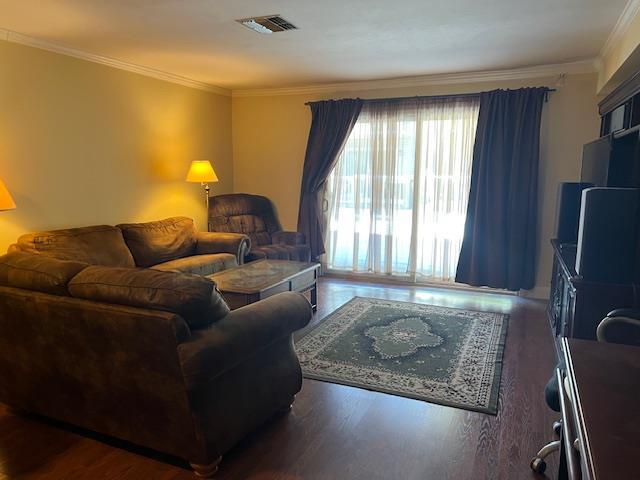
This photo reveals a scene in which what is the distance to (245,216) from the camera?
5746 millimetres

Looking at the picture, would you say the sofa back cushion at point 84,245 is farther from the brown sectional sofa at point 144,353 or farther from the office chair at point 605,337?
the office chair at point 605,337

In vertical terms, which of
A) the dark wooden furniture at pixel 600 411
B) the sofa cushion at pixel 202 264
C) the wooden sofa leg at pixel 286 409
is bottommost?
the wooden sofa leg at pixel 286 409

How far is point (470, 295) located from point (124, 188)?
3.82m

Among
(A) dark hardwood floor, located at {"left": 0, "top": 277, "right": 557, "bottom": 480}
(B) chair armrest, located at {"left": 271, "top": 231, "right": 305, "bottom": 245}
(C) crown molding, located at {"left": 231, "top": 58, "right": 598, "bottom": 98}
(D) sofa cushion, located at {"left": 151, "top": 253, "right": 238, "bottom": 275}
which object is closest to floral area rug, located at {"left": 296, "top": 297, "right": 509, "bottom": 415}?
(A) dark hardwood floor, located at {"left": 0, "top": 277, "right": 557, "bottom": 480}

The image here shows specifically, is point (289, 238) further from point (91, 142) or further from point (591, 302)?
point (591, 302)

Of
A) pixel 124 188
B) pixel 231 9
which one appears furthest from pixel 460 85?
pixel 124 188

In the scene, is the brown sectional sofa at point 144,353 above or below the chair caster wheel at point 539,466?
above

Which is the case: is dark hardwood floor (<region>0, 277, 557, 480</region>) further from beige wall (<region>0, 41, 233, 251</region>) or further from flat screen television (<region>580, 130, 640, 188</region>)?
beige wall (<region>0, 41, 233, 251</region>)

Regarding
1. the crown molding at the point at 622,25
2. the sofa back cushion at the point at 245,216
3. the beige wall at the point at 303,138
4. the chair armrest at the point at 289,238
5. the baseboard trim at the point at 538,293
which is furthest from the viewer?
the sofa back cushion at the point at 245,216

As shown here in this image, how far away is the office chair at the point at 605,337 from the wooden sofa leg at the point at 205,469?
55.9 inches

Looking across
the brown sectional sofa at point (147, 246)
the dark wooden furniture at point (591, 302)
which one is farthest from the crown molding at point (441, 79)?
the dark wooden furniture at point (591, 302)

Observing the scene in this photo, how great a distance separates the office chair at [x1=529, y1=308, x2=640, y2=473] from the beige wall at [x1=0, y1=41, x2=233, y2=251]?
154 inches

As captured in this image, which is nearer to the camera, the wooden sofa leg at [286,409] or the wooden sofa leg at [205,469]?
the wooden sofa leg at [205,469]

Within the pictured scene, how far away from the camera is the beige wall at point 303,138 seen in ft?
15.0
